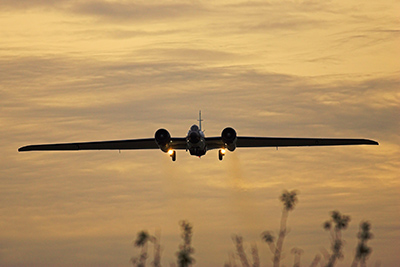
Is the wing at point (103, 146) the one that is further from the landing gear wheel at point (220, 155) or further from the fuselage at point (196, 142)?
the fuselage at point (196, 142)

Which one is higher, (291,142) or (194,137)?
(194,137)

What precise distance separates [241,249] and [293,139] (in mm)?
58642

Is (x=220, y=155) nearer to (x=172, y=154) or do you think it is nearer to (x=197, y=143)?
(x=172, y=154)

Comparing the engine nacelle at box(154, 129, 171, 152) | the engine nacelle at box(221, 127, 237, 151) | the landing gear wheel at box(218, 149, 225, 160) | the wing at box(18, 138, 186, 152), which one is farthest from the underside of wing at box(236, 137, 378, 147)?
the engine nacelle at box(154, 129, 171, 152)

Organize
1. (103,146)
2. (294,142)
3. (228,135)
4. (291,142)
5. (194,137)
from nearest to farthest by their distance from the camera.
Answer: (194,137)
(228,135)
(291,142)
(294,142)
(103,146)

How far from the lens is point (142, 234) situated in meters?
12.5

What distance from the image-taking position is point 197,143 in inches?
2258

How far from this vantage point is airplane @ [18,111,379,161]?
189 ft

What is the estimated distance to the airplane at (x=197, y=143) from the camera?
5769cm

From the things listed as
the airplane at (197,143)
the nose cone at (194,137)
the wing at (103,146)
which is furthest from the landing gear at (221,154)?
the wing at (103,146)

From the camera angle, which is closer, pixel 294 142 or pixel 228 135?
pixel 228 135

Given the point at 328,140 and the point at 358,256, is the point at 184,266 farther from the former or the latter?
the point at 328,140

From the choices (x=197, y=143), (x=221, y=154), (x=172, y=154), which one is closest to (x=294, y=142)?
(x=221, y=154)

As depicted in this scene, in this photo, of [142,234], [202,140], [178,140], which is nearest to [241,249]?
[142,234]
